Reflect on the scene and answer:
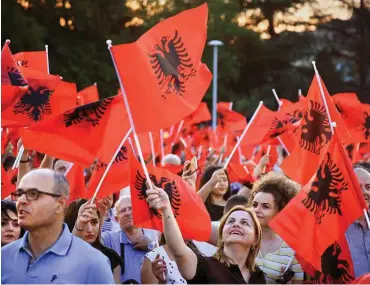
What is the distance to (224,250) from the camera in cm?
590

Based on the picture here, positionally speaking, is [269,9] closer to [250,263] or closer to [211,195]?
[211,195]

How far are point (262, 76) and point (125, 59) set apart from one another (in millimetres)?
38721

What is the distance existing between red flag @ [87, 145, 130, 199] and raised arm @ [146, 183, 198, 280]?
1831 millimetres

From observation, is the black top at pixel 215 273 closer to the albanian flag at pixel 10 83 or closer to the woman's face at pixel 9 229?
the woman's face at pixel 9 229

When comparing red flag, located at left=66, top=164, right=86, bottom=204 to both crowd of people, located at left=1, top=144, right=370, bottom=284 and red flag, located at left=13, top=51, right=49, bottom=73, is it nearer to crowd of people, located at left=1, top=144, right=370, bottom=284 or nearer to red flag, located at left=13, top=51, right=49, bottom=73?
crowd of people, located at left=1, top=144, right=370, bottom=284

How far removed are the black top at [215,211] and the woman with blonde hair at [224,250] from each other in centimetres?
267

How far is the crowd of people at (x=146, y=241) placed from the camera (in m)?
4.67

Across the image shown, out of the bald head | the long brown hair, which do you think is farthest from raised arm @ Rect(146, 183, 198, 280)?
the bald head

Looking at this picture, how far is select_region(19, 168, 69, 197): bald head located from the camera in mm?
4703

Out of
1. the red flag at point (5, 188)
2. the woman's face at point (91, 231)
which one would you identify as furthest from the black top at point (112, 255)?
the red flag at point (5, 188)

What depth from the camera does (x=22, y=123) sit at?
27.3ft

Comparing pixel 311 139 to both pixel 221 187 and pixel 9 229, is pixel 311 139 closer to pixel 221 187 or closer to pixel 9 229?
pixel 221 187

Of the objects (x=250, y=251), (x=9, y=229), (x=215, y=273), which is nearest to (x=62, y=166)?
(x=9, y=229)

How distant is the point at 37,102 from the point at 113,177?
5.18 ft
